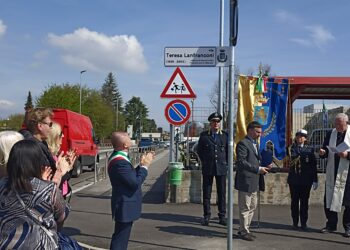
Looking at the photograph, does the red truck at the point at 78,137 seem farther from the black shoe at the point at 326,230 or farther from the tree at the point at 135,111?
the tree at the point at 135,111

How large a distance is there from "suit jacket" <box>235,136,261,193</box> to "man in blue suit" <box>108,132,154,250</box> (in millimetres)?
2661

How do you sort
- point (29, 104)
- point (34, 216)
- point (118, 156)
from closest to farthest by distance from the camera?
1. point (34, 216)
2. point (118, 156)
3. point (29, 104)

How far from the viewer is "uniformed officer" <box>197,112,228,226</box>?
8.93 meters

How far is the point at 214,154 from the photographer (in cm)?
896

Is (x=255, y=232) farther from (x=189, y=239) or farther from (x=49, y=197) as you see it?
(x=49, y=197)

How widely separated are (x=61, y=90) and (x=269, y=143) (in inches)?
2561

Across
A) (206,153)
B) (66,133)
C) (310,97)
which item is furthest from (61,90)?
(206,153)

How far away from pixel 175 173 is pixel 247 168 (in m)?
3.56

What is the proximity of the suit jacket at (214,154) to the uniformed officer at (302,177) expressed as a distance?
128 cm

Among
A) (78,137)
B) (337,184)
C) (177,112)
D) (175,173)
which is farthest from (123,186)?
(78,137)

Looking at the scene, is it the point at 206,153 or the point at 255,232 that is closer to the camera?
the point at 255,232

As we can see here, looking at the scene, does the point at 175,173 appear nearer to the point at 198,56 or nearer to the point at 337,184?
the point at 337,184

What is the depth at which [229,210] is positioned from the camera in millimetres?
5695

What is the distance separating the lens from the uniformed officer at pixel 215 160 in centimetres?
893
